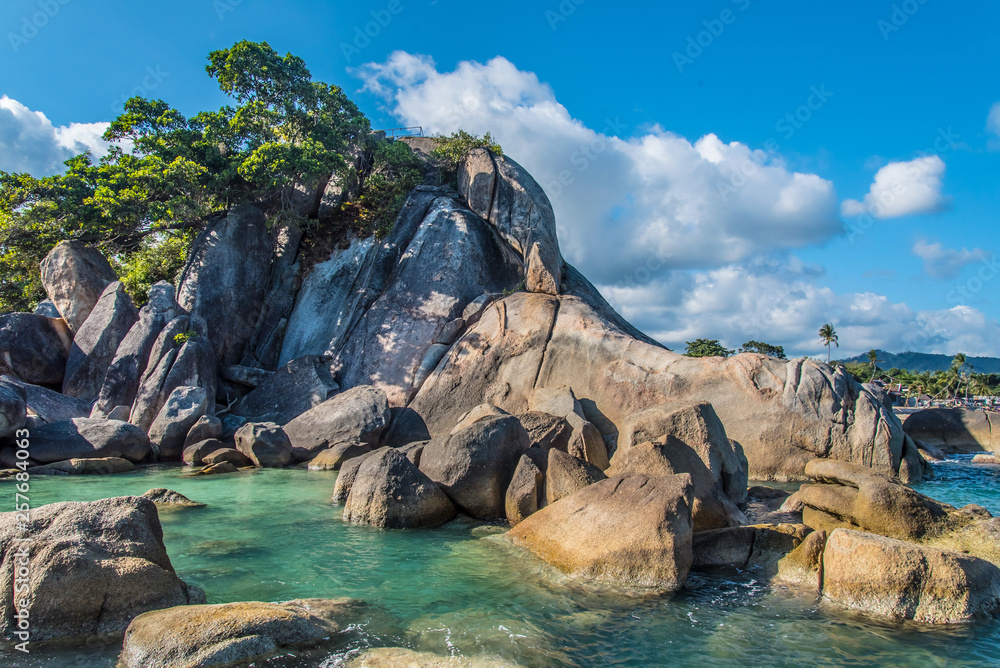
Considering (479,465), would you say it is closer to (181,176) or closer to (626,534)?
(626,534)

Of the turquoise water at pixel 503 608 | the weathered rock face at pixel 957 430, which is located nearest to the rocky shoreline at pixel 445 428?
the weathered rock face at pixel 957 430

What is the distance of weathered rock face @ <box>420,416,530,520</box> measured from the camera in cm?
1041

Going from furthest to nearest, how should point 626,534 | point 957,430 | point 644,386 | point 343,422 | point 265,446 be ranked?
point 957,430, point 343,422, point 644,386, point 265,446, point 626,534

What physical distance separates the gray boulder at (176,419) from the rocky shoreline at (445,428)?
0.19 ft

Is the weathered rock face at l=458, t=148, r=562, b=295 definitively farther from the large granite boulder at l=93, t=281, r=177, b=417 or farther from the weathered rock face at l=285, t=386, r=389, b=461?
the large granite boulder at l=93, t=281, r=177, b=417

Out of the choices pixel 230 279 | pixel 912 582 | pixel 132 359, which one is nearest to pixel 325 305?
pixel 230 279

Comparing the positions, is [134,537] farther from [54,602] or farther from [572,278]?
[572,278]

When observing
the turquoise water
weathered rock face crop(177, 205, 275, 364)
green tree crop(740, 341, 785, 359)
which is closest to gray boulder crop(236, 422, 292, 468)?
the turquoise water

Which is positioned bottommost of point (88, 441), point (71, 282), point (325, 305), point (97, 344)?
point (88, 441)

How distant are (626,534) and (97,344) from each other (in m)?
19.2

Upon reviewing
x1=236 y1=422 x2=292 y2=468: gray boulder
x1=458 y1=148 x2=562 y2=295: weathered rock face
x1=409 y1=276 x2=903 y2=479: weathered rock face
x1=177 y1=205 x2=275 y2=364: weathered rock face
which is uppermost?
x1=458 y1=148 x2=562 y2=295: weathered rock face

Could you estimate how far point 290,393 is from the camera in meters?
20.4

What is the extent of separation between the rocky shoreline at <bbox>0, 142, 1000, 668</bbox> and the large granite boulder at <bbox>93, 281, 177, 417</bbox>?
6 centimetres

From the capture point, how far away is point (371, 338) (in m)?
21.9
